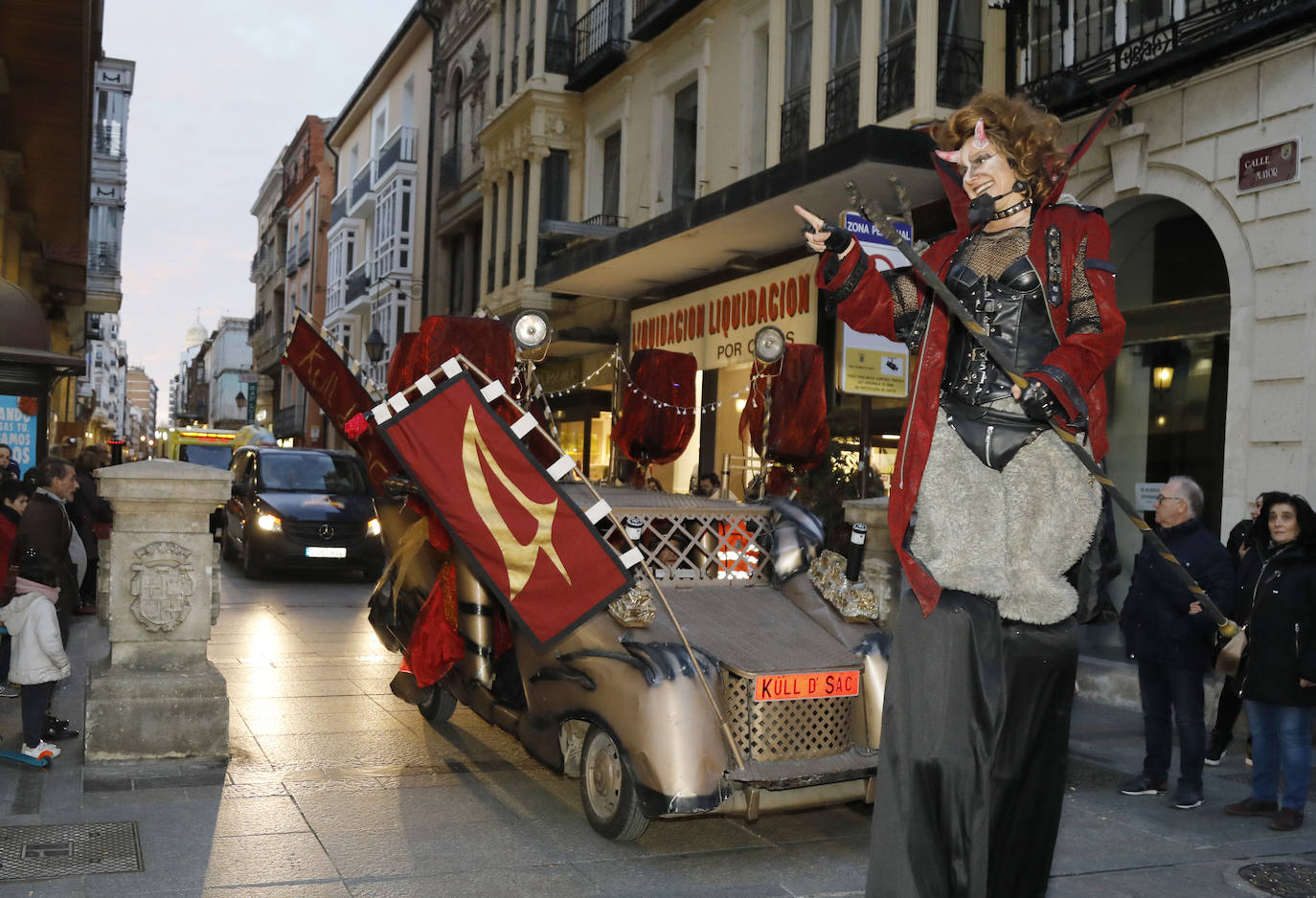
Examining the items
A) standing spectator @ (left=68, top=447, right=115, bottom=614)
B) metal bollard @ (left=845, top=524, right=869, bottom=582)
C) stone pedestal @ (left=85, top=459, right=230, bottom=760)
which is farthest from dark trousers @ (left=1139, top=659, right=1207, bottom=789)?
standing spectator @ (left=68, top=447, right=115, bottom=614)

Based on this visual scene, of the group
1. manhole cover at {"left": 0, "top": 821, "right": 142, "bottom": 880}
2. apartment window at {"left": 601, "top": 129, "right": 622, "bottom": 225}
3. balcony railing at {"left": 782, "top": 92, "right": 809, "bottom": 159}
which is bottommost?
manhole cover at {"left": 0, "top": 821, "right": 142, "bottom": 880}

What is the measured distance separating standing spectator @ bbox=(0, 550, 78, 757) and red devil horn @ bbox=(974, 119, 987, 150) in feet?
18.4

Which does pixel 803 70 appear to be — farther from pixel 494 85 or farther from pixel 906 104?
pixel 494 85

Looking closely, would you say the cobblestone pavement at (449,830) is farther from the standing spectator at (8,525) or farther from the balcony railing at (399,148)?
the balcony railing at (399,148)

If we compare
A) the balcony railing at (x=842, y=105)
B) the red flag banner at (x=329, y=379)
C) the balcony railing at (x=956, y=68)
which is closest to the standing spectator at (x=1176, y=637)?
the red flag banner at (x=329, y=379)

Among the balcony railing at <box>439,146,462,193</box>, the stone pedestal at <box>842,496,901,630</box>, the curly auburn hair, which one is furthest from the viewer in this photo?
the balcony railing at <box>439,146,462,193</box>

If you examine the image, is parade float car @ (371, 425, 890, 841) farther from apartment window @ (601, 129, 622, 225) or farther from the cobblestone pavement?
apartment window @ (601, 129, 622, 225)

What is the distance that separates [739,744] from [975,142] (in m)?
3.05

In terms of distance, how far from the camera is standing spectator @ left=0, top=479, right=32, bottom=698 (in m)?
7.47

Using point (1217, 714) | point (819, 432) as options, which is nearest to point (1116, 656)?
point (1217, 714)

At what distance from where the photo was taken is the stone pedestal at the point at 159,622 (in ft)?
21.8

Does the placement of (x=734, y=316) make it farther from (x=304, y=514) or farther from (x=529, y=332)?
(x=529, y=332)

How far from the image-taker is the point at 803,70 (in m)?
16.7

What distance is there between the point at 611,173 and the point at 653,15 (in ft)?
12.4
